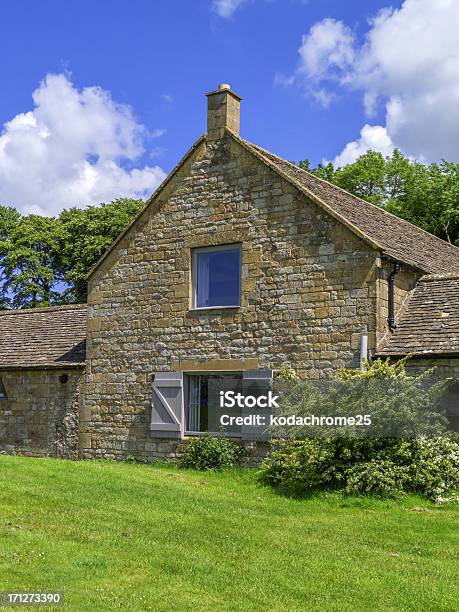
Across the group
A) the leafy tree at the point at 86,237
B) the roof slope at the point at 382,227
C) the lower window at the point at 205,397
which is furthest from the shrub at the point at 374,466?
the leafy tree at the point at 86,237

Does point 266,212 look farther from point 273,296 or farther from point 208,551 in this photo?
point 208,551

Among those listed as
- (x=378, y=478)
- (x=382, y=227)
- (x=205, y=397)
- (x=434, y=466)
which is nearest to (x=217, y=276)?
(x=205, y=397)

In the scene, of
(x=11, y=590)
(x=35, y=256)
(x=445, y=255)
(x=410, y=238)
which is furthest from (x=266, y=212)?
(x=35, y=256)

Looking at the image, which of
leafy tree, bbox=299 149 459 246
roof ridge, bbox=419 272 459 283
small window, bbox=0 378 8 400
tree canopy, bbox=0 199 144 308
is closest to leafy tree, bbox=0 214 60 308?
tree canopy, bbox=0 199 144 308

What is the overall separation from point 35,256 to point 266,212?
2772 cm

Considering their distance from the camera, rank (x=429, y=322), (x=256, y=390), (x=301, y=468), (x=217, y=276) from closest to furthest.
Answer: (x=301, y=468) → (x=429, y=322) → (x=256, y=390) → (x=217, y=276)

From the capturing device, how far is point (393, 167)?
36375mm

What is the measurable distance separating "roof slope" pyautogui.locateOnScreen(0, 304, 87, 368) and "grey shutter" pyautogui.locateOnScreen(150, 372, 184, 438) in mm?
2516

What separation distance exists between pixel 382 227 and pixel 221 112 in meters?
5.18

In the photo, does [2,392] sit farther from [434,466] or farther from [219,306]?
[434,466]

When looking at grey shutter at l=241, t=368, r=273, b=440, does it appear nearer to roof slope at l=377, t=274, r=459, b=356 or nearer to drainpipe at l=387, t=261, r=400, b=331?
roof slope at l=377, t=274, r=459, b=356

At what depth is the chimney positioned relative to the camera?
1772 cm

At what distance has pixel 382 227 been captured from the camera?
19422 mm

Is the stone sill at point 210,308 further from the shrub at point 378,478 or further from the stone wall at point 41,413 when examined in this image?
the shrub at point 378,478
